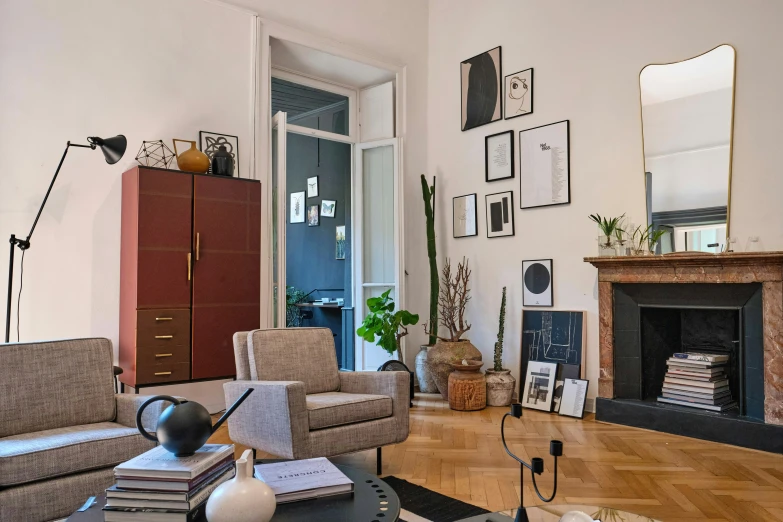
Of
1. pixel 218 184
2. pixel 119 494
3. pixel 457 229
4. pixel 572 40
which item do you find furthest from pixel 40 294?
pixel 572 40

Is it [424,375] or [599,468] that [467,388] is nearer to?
[424,375]

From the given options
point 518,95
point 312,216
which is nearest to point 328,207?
point 312,216

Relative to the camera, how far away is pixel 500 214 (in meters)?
5.44

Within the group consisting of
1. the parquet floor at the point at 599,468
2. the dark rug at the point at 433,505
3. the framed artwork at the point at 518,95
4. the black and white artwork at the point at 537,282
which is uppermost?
the framed artwork at the point at 518,95

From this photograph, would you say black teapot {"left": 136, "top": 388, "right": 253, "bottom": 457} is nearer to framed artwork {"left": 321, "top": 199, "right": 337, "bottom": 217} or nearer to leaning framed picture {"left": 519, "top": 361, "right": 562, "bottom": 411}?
leaning framed picture {"left": 519, "top": 361, "right": 562, "bottom": 411}

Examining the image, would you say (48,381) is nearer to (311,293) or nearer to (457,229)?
(457,229)

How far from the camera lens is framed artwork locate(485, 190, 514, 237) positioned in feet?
17.6

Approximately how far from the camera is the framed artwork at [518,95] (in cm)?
524

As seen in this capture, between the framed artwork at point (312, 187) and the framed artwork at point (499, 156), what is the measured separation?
3014mm

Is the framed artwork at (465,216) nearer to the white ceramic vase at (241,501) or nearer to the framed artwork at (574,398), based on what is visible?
the framed artwork at (574,398)

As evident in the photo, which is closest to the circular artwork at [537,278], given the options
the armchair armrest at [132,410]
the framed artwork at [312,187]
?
the armchair armrest at [132,410]

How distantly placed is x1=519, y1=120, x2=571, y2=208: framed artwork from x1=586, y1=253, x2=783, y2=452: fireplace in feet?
2.78

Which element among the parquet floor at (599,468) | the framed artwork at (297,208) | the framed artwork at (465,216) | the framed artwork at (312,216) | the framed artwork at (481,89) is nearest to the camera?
the parquet floor at (599,468)

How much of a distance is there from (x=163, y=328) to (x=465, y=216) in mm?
2975
